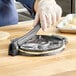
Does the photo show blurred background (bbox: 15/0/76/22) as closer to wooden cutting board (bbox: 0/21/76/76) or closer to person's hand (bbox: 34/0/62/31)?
person's hand (bbox: 34/0/62/31)

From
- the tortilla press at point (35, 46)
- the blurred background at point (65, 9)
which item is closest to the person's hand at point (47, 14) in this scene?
the tortilla press at point (35, 46)

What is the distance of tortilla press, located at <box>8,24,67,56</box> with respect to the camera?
73 centimetres

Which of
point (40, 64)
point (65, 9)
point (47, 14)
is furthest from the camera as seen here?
point (65, 9)

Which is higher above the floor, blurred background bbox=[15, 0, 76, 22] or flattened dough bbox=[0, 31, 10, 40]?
blurred background bbox=[15, 0, 76, 22]

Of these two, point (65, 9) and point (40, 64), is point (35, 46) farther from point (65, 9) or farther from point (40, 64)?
point (65, 9)

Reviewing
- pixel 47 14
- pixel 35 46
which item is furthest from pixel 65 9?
pixel 35 46

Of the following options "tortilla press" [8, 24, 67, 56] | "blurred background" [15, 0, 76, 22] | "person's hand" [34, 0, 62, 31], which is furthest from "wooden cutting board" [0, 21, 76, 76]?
"blurred background" [15, 0, 76, 22]

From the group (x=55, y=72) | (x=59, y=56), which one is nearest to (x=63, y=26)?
(x=59, y=56)

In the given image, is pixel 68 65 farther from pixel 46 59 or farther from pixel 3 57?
pixel 3 57

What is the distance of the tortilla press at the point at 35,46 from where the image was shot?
735 millimetres

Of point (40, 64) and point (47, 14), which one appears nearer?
point (40, 64)

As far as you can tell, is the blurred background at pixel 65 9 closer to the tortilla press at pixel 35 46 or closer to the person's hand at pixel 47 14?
the person's hand at pixel 47 14

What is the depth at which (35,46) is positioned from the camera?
30.0 inches

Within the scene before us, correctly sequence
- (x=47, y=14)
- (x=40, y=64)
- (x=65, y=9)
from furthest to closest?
(x=65, y=9) → (x=47, y=14) → (x=40, y=64)
